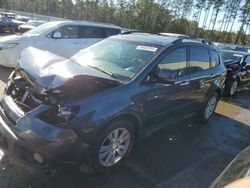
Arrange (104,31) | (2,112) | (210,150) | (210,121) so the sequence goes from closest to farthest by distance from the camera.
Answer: (2,112)
(210,150)
(210,121)
(104,31)

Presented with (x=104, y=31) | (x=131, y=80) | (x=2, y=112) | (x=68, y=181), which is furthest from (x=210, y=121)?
(x=104, y=31)

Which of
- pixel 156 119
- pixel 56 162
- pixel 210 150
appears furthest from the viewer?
pixel 210 150

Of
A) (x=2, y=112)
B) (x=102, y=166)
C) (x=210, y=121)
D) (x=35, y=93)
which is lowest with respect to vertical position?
(x=210, y=121)

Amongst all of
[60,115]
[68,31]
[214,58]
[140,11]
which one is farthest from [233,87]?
[140,11]

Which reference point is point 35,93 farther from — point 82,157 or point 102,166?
point 102,166

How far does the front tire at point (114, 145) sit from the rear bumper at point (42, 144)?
12.4 inches

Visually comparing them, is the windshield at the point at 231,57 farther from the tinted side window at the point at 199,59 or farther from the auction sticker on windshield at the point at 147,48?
the auction sticker on windshield at the point at 147,48

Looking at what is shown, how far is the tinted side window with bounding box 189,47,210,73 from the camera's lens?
16.4 ft

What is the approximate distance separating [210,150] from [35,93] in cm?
316

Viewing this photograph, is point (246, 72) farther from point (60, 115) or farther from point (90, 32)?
point (60, 115)

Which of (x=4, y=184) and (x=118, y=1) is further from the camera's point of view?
(x=118, y=1)

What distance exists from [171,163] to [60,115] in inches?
78.3

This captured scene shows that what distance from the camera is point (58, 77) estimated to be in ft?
10.7

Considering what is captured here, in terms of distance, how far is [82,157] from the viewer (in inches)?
128
